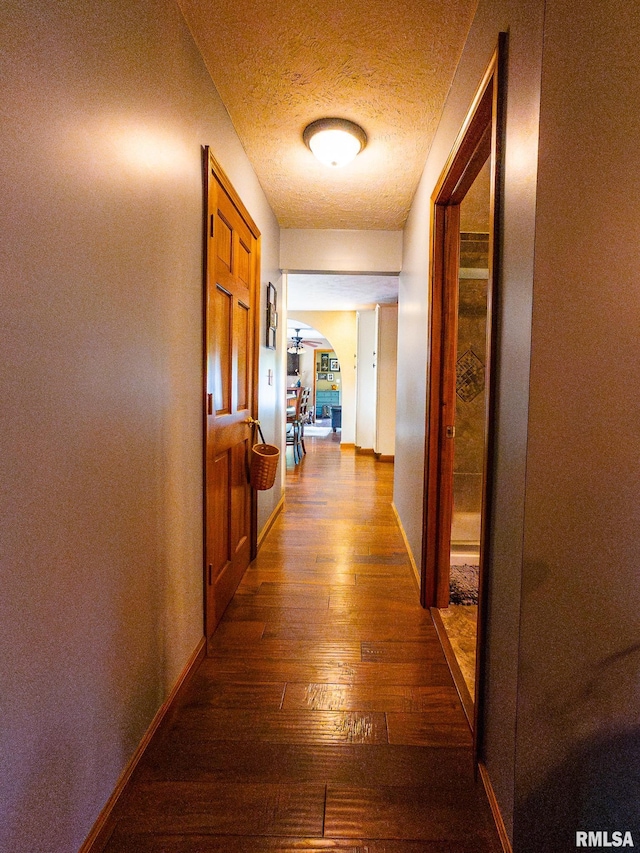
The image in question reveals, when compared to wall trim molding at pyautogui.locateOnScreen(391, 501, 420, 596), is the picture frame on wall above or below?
above

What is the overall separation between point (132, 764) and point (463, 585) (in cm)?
204

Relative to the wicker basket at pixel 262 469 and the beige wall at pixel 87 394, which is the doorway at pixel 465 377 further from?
the beige wall at pixel 87 394

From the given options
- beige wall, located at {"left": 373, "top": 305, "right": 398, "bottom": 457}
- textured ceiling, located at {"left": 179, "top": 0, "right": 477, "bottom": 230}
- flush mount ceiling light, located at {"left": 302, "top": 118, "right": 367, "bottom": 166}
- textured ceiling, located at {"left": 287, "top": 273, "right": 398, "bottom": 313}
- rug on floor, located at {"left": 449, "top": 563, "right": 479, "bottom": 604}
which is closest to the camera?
textured ceiling, located at {"left": 179, "top": 0, "right": 477, "bottom": 230}

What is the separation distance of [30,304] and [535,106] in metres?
1.15

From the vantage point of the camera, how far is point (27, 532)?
0.85 metres

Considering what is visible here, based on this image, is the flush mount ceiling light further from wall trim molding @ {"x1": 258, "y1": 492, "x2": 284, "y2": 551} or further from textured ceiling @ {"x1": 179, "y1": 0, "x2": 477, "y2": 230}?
wall trim molding @ {"x1": 258, "y1": 492, "x2": 284, "y2": 551}

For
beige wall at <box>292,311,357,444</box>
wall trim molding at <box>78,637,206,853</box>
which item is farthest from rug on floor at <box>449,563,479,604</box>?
beige wall at <box>292,311,357,444</box>

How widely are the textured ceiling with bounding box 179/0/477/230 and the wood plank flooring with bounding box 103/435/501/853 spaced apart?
2497 millimetres

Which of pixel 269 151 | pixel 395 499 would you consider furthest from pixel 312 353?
pixel 269 151

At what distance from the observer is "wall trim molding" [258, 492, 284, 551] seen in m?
3.24

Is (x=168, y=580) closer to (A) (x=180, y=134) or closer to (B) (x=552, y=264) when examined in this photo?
(B) (x=552, y=264)

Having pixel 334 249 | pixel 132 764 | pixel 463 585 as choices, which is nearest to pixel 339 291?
pixel 334 249

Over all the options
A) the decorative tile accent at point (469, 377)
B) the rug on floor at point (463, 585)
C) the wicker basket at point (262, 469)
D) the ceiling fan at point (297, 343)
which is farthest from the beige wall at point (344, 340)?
the wicker basket at point (262, 469)

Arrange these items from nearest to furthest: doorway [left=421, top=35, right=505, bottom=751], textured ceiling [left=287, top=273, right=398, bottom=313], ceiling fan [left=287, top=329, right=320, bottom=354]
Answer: doorway [left=421, top=35, right=505, bottom=751] → textured ceiling [left=287, top=273, right=398, bottom=313] → ceiling fan [left=287, top=329, right=320, bottom=354]
